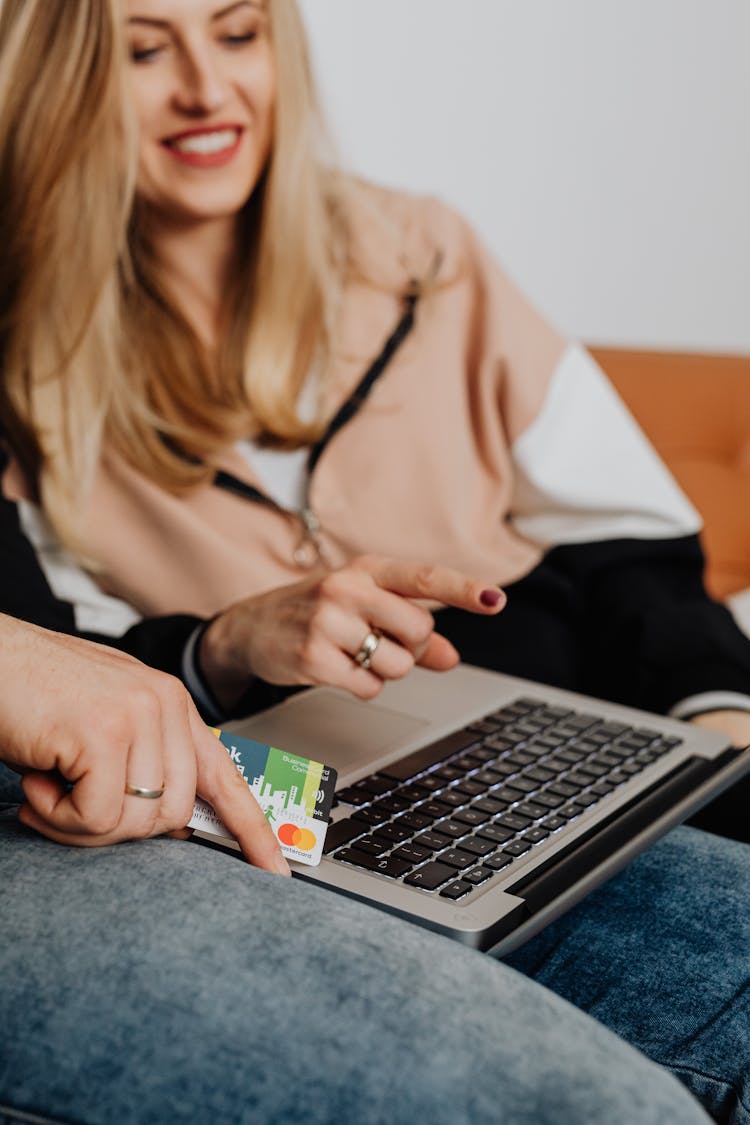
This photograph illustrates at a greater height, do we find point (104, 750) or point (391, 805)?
point (104, 750)

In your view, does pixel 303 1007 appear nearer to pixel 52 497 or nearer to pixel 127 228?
pixel 52 497

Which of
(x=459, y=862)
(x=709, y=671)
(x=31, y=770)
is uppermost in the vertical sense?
(x=31, y=770)

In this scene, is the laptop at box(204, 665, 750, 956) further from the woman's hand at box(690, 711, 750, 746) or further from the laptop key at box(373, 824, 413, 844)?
the woman's hand at box(690, 711, 750, 746)

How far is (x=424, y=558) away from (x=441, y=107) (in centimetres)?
111

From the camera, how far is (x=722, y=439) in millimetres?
1959

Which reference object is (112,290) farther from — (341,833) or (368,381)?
(341,833)

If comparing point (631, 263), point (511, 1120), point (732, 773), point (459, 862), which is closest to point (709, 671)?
point (732, 773)

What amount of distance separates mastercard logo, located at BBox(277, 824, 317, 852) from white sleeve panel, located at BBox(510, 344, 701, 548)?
0.77 meters

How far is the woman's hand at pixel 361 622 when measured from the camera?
0.99 metres

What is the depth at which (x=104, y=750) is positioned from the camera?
28.6 inches

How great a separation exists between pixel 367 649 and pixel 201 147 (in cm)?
66

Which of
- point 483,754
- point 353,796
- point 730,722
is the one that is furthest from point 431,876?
point 730,722

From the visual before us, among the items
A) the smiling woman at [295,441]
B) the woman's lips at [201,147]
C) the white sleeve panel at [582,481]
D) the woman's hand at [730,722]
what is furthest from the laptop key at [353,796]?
the woman's lips at [201,147]

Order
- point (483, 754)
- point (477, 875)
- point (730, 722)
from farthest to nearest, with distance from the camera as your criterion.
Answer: point (730, 722) → point (483, 754) → point (477, 875)
